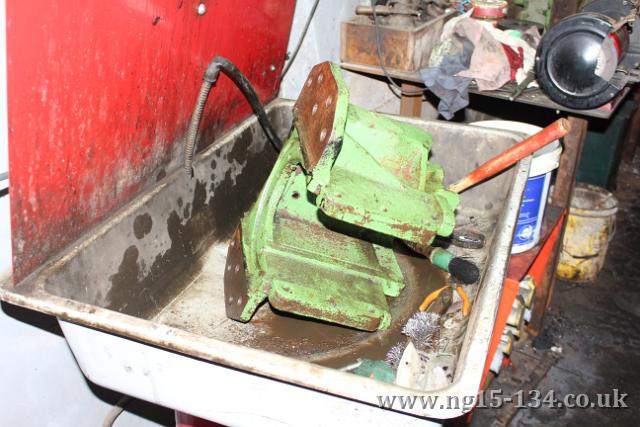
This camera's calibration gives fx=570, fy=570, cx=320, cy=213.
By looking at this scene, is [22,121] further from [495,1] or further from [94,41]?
[495,1]

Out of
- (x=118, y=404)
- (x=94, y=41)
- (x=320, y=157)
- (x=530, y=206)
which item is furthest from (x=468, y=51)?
(x=118, y=404)

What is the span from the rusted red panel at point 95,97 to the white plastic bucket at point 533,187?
2.94 ft

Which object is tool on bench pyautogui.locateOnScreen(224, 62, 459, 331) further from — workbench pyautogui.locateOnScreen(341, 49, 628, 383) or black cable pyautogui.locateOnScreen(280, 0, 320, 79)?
black cable pyautogui.locateOnScreen(280, 0, 320, 79)

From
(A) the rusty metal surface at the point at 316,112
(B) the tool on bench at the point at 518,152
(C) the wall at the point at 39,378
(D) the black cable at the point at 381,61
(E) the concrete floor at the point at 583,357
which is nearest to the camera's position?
(A) the rusty metal surface at the point at 316,112

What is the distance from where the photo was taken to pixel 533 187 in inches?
73.0

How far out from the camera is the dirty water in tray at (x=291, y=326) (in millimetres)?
1351

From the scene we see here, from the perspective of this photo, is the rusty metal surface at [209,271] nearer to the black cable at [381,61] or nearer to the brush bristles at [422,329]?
the brush bristles at [422,329]

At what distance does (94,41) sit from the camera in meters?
1.02

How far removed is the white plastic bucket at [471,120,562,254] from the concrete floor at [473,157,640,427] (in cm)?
70

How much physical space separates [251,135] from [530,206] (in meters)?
0.94

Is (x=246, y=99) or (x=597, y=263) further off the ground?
(x=246, y=99)

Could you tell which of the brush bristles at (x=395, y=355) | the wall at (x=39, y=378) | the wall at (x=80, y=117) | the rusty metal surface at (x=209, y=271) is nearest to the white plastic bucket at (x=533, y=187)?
the rusty metal surface at (x=209, y=271)

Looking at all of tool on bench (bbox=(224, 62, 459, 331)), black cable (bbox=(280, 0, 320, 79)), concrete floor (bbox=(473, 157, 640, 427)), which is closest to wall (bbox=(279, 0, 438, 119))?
black cable (bbox=(280, 0, 320, 79))

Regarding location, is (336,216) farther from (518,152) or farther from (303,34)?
(303,34)
